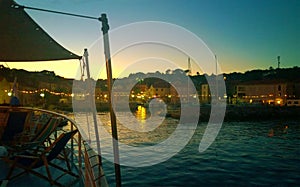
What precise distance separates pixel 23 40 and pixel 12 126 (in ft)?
6.38

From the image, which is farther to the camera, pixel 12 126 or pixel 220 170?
pixel 220 170

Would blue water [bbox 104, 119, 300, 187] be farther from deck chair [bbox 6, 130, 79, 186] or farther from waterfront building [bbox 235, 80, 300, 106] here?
waterfront building [bbox 235, 80, 300, 106]

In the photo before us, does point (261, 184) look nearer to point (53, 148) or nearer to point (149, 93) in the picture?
point (53, 148)

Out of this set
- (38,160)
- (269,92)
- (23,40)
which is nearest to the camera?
(38,160)

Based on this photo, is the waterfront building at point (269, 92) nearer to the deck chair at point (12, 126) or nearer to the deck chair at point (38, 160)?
the deck chair at point (12, 126)

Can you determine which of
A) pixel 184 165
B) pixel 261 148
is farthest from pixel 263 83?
pixel 184 165

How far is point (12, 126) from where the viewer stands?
5305 millimetres

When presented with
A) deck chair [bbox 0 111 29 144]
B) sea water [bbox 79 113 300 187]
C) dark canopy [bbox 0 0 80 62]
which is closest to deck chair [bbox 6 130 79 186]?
deck chair [bbox 0 111 29 144]

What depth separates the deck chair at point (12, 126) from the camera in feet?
17.2

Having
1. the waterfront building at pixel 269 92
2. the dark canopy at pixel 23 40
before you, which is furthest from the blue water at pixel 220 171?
the waterfront building at pixel 269 92

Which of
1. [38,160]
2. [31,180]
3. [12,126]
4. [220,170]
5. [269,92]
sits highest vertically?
[269,92]

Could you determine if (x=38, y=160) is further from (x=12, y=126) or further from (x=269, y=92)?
(x=269, y=92)

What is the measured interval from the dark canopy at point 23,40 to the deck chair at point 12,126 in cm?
165

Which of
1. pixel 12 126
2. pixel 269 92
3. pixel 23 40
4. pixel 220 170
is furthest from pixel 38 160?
pixel 269 92
